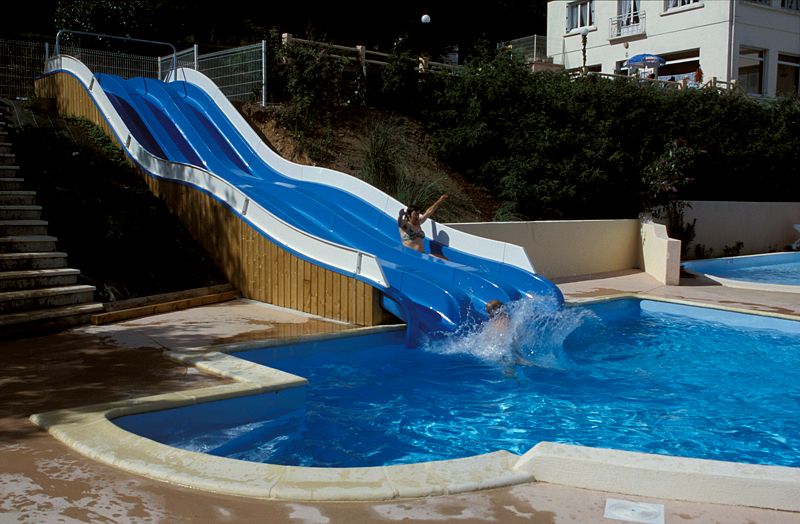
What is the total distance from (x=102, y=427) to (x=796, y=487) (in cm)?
394

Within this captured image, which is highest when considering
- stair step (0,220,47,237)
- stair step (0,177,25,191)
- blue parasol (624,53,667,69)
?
blue parasol (624,53,667,69)

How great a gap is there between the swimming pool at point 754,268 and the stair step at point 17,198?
11.9m

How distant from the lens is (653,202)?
1672 cm

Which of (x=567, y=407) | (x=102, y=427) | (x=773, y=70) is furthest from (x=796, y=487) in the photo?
→ (x=773, y=70)

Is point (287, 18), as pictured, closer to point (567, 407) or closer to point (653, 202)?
point (653, 202)

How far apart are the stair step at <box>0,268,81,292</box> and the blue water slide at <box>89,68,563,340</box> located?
2.87m

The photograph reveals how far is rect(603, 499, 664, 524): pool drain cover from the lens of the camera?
3406 millimetres

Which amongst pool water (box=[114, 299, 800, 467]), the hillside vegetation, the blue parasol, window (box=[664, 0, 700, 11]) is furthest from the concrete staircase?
window (box=[664, 0, 700, 11])

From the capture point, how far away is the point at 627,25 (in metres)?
29.8

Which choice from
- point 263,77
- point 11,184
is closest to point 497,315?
point 11,184

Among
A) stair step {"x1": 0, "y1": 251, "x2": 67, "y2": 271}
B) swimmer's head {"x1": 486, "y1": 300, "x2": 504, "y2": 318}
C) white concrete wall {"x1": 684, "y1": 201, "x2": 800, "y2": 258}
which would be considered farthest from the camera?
white concrete wall {"x1": 684, "y1": 201, "x2": 800, "y2": 258}

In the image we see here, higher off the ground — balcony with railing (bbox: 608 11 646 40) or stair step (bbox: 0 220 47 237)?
balcony with railing (bbox: 608 11 646 40)

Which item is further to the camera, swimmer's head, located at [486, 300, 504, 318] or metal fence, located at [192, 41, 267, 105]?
metal fence, located at [192, 41, 267, 105]

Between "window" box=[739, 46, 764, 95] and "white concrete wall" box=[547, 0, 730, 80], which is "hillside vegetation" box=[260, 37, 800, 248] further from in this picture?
"window" box=[739, 46, 764, 95]
